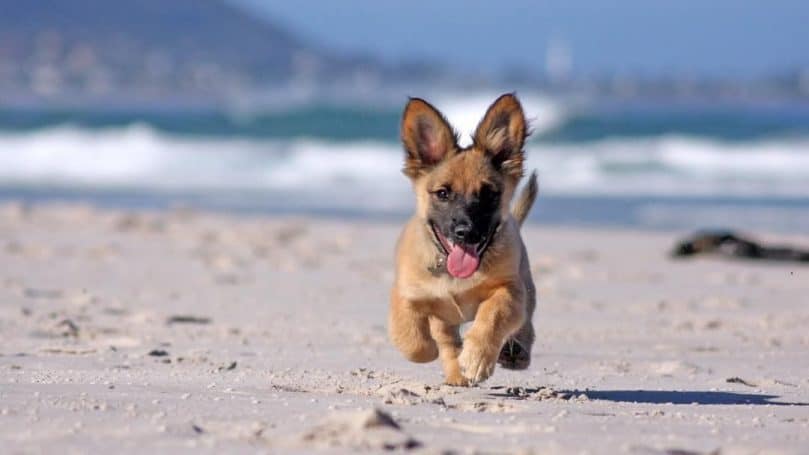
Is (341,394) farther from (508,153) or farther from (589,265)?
(589,265)

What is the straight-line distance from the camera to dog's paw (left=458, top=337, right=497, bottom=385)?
5078 millimetres

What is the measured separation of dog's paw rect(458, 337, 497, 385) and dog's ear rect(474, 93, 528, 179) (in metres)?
0.73

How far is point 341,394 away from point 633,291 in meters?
4.79

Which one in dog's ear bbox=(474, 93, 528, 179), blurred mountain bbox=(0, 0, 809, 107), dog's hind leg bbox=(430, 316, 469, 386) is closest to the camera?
dog's ear bbox=(474, 93, 528, 179)

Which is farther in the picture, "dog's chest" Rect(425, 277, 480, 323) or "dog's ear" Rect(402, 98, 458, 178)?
"dog's ear" Rect(402, 98, 458, 178)

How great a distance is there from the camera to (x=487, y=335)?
5078 mm

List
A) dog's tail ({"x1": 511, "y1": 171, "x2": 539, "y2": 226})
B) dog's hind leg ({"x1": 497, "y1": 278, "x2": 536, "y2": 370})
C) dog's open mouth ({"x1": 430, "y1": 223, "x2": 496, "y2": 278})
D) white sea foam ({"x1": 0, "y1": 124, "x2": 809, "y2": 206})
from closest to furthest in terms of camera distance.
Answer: dog's open mouth ({"x1": 430, "y1": 223, "x2": 496, "y2": 278})
dog's hind leg ({"x1": 497, "y1": 278, "x2": 536, "y2": 370})
dog's tail ({"x1": 511, "y1": 171, "x2": 539, "y2": 226})
white sea foam ({"x1": 0, "y1": 124, "x2": 809, "y2": 206})

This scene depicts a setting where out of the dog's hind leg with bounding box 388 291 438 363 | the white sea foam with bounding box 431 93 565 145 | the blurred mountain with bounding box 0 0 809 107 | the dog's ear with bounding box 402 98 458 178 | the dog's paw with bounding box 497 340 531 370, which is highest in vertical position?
the blurred mountain with bounding box 0 0 809 107

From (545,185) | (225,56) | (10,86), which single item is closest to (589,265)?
(545,185)

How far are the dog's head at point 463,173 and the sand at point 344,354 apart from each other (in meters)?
0.57

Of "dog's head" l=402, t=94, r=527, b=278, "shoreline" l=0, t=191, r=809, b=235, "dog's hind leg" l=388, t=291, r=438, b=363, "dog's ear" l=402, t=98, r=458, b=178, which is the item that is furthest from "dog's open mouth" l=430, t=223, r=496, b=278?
"shoreline" l=0, t=191, r=809, b=235

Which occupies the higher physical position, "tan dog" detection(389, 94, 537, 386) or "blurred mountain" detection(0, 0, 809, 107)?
"blurred mountain" detection(0, 0, 809, 107)

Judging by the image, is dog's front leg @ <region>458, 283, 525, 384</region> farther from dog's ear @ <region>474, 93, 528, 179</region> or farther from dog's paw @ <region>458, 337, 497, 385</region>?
dog's ear @ <region>474, 93, 528, 179</region>

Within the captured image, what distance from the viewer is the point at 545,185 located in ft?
71.5
